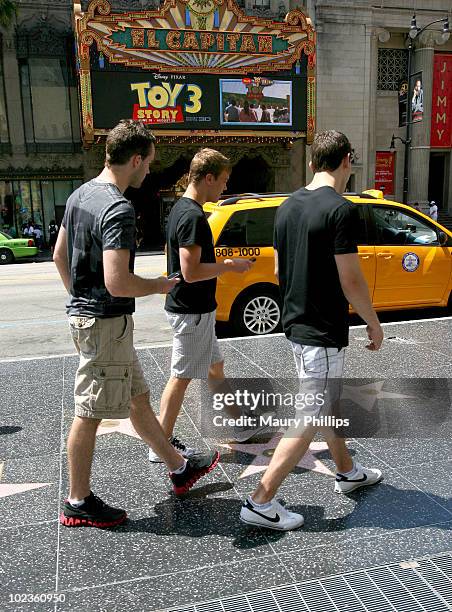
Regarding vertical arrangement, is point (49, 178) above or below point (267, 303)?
above

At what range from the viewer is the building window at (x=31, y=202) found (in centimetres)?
2683

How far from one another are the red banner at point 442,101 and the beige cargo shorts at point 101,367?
32429 millimetres

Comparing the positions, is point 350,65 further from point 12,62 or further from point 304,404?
point 304,404

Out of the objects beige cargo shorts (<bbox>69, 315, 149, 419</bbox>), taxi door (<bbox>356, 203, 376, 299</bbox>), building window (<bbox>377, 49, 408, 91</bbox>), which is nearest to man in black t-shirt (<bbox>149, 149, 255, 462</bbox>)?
beige cargo shorts (<bbox>69, 315, 149, 419</bbox>)

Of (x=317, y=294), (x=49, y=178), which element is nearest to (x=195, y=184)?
(x=317, y=294)

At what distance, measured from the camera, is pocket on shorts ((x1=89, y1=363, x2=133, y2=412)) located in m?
2.79

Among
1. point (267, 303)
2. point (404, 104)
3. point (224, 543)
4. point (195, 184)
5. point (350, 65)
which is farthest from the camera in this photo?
point (350, 65)

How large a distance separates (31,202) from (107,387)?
2660cm

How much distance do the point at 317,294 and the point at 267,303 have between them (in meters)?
4.78

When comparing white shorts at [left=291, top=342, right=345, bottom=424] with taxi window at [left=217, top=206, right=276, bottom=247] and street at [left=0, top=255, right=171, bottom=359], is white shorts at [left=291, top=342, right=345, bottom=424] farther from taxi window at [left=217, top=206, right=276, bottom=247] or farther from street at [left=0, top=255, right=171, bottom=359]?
street at [left=0, top=255, right=171, bottom=359]

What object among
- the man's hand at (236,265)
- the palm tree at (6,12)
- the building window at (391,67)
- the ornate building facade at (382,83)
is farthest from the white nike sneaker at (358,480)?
the building window at (391,67)

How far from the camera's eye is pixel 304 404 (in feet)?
9.32

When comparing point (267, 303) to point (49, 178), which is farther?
point (49, 178)
